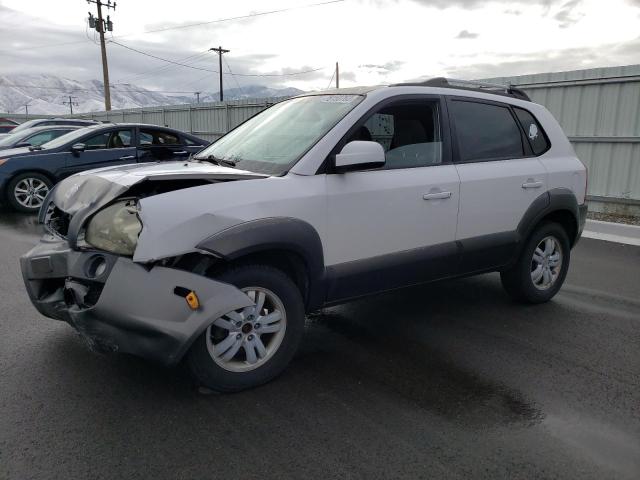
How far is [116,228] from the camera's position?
288 centimetres

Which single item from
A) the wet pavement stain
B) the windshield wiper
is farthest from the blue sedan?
the wet pavement stain

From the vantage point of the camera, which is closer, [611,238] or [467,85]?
[467,85]

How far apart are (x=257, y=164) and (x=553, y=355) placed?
8.13 ft

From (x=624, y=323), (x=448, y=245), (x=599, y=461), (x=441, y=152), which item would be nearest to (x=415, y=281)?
(x=448, y=245)

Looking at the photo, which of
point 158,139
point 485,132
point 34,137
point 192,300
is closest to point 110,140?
point 158,139

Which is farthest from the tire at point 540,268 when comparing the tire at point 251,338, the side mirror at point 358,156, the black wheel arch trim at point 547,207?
the tire at point 251,338

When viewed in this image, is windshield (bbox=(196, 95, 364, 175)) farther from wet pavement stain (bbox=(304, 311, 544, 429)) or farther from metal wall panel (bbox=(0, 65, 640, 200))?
Answer: metal wall panel (bbox=(0, 65, 640, 200))

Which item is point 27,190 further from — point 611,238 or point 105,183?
point 611,238

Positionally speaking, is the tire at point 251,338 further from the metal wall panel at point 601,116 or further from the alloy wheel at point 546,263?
the metal wall panel at point 601,116

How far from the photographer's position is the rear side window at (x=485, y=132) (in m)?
4.16

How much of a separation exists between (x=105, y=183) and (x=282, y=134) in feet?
4.13

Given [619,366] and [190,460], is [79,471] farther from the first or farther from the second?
[619,366]

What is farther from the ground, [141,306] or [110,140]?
[110,140]

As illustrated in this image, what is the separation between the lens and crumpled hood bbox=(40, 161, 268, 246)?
2.97m
